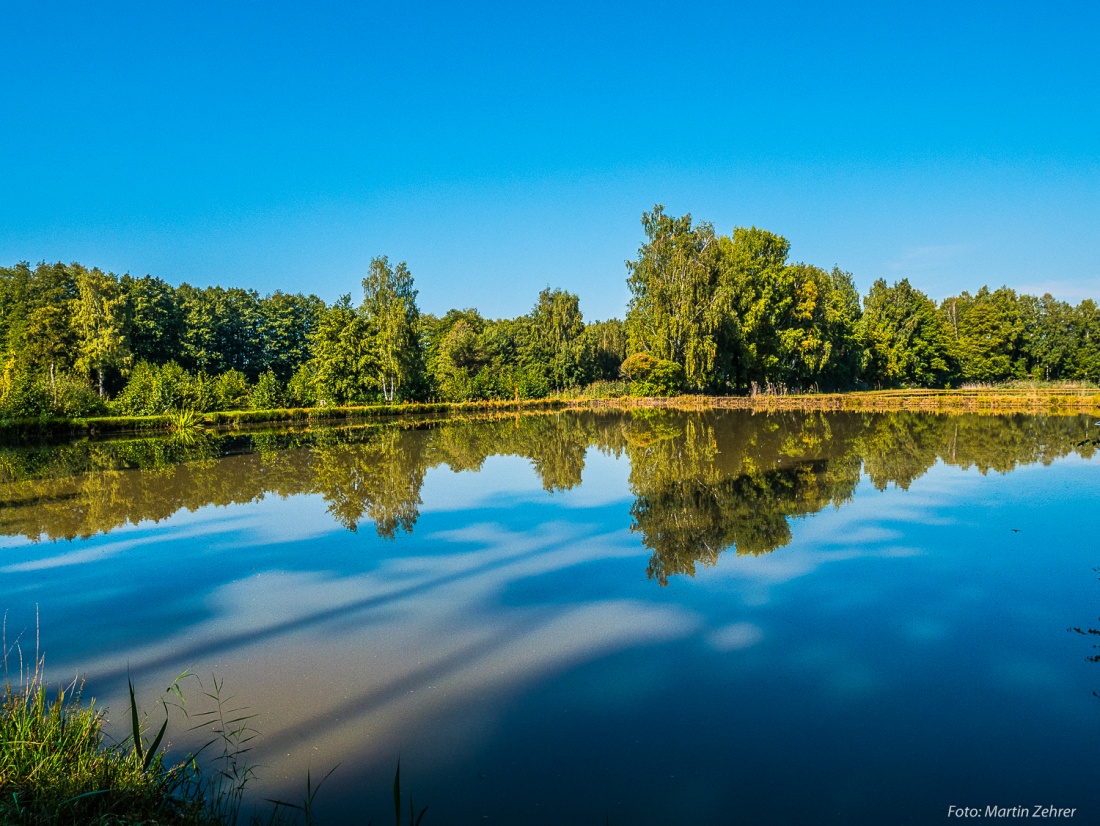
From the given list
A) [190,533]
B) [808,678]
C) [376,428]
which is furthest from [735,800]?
[376,428]

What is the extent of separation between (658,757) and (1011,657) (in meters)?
2.97

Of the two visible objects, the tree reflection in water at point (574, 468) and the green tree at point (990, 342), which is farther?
the green tree at point (990, 342)

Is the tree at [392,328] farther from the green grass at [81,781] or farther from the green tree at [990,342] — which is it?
the green tree at [990,342]

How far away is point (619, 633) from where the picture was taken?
525 centimetres

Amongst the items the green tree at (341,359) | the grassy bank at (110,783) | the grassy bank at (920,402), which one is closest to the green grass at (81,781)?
the grassy bank at (110,783)

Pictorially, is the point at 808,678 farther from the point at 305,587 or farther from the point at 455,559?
the point at 305,587

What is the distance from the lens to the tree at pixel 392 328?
135 ft

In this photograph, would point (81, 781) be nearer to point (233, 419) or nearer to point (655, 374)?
point (233, 419)

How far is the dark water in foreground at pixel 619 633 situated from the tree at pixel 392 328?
28.8 metres

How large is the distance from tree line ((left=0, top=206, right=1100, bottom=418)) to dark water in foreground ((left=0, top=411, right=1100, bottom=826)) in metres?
24.5

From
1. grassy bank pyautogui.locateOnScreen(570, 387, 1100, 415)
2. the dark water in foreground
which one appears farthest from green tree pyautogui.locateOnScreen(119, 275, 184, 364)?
the dark water in foreground

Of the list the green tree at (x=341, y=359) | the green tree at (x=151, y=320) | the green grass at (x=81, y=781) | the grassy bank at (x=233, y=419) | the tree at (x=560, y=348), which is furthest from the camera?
the tree at (x=560, y=348)

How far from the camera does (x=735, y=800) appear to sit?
10.2 feet

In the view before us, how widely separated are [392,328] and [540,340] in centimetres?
1946
